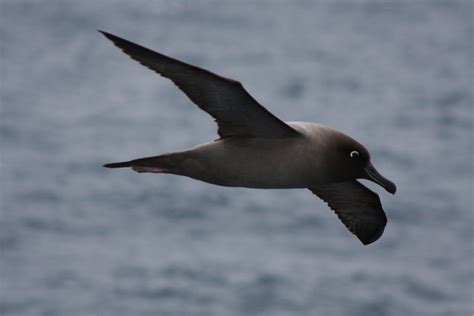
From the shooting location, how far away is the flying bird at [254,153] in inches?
375

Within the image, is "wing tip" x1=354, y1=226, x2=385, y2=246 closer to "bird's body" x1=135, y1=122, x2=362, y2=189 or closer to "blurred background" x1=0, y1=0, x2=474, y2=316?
"bird's body" x1=135, y1=122, x2=362, y2=189

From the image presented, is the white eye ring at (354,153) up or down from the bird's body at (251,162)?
up

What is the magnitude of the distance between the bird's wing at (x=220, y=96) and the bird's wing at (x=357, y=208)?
5.35ft

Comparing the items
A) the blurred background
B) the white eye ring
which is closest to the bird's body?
the white eye ring

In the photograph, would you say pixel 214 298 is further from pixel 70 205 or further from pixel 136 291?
pixel 70 205

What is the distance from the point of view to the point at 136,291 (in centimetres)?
5612

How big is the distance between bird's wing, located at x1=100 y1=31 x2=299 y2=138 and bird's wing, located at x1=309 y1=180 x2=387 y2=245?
1.63 m

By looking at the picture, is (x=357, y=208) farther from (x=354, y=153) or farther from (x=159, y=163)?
(x=159, y=163)

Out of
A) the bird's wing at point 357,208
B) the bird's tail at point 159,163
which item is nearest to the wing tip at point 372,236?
the bird's wing at point 357,208

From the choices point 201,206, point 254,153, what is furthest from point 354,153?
point 201,206

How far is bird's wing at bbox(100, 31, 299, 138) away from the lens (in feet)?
29.0

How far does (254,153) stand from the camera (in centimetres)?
985

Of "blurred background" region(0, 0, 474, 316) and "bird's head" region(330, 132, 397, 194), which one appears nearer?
"bird's head" region(330, 132, 397, 194)

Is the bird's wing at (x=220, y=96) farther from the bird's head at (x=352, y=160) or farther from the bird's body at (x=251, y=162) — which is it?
the bird's head at (x=352, y=160)
